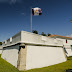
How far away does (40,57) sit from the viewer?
37.3 ft

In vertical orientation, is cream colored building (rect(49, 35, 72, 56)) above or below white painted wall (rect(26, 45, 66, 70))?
above

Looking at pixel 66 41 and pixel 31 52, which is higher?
pixel 66 41

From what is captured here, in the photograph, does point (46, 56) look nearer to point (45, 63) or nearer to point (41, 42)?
point (45, 63)

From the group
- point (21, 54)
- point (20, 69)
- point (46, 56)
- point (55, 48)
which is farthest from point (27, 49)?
point (55, 48)

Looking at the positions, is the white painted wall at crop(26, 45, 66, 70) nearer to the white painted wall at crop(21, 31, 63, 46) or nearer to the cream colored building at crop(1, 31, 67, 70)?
the cream colored building at crop(1, 31, 67, 70)

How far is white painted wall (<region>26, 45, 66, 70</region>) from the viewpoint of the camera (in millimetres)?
10128


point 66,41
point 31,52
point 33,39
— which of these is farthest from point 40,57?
point 66,41

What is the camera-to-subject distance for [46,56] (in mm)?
12422

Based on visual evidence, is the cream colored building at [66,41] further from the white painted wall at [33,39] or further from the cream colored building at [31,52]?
the white painted wall at [33,39]

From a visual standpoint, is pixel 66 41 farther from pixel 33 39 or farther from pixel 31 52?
pixel 31 52

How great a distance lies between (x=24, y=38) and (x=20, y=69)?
11.9 ft

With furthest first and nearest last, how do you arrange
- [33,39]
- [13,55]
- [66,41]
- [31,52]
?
[66,41]
[13,55]
[33,39]
[31,52]

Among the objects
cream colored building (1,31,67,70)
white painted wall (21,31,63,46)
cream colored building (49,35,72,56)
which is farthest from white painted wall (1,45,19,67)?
cream colored building (49,35,72,56)

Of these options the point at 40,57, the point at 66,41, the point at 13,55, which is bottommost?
the point at 40,57
